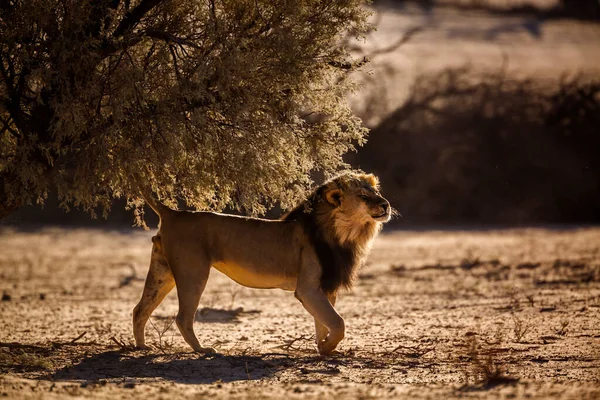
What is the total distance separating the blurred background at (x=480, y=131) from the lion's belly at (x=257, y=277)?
20505 millimetres

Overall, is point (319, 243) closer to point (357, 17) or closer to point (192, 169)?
point (192, 169)

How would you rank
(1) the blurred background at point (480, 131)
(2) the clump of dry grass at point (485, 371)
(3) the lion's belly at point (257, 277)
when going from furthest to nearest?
(1) the blurred background at point (480, 131) < (3) the lion's belly at point (257, 277) < (2) the clump of dry grass at point (485, 371)

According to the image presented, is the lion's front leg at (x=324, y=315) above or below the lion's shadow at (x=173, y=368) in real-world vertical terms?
above

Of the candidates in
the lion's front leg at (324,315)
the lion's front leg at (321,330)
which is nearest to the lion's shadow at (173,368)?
the lion's front leg at (324,315)

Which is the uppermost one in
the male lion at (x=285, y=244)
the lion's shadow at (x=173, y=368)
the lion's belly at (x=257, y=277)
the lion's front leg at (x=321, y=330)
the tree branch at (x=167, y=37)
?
the tree branch at (x=167, y=37)

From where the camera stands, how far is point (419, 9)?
3447 centimetres

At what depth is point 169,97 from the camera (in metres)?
9.55

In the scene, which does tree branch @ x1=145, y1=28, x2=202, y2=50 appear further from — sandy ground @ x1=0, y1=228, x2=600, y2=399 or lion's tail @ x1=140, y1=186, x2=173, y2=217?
sandy ground @ x1=0, y1=228, x2=600, y2=399

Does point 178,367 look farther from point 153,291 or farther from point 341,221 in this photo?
point 341,221

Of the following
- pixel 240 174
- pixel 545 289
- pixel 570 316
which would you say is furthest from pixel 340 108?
pixel 545 289

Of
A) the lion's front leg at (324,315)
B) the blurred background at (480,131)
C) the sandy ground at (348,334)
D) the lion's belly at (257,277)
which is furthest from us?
the blurred background at (480,131)

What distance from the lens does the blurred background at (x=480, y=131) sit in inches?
1219

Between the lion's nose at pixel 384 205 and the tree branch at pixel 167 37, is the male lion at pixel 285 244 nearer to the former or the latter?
the lion's nose at pixel 384 205

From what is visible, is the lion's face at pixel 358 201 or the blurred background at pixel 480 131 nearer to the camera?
the lion's face at pixel 358 201
